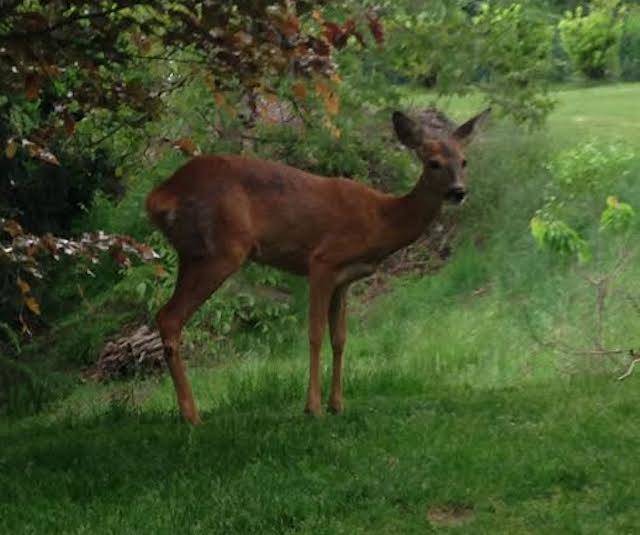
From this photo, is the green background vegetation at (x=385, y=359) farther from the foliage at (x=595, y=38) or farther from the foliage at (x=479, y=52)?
the foliage at (x=595, y=38)

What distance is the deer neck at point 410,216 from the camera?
809 centimetres

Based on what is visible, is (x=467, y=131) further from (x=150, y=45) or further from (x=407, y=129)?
(x=150, y=45)

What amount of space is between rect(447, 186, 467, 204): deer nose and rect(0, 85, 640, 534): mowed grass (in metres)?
1.20

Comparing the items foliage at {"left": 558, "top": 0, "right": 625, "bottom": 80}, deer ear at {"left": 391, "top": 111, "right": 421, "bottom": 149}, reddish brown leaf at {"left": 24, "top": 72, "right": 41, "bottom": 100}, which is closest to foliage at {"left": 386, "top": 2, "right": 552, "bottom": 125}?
deer ear at {"left": 391, "top": 111, "right": 421, "bottom": 149}

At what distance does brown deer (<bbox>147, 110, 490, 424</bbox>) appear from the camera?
7.86m

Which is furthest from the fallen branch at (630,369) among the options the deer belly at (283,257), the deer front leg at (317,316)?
the deer belly at (283,257)

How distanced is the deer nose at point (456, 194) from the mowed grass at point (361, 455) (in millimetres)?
1202

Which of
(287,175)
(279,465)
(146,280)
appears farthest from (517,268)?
(279,465)

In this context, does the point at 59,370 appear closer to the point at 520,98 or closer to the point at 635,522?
the point at 520,98

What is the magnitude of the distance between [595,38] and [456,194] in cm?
2272

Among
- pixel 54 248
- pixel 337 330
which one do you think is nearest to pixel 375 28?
pixel 54 248

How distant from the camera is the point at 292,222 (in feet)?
26.3

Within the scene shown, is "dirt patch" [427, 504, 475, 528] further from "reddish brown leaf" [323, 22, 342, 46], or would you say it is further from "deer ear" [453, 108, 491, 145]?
"deer ear" [453, 108, 491, 145]

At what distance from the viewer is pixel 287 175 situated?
8125 millimetres
